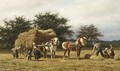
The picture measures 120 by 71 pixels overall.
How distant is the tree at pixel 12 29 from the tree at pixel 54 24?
6.72ft

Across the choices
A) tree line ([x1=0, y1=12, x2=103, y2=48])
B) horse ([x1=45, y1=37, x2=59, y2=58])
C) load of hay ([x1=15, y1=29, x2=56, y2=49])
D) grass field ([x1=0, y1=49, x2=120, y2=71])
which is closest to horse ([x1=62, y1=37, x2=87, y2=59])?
horse ([x1=45, y1=37, x2=59, y2=58])

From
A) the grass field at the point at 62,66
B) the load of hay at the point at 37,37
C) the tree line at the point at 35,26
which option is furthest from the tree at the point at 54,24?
the grass field at the point at 62,66

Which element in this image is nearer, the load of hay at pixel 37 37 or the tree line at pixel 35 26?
the load of hay at pixel 37 37

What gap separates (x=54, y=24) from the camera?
2562 inches

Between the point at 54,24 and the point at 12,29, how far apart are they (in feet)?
25.0

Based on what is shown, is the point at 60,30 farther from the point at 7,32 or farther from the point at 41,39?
the point at 41,39

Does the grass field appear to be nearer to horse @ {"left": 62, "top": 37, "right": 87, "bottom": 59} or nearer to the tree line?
horse @ {"left": 62, "top": 37, "right": 87, "bottom": 59}

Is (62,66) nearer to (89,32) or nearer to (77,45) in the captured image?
(77,45)

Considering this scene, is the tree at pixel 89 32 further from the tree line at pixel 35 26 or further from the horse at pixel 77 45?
the horse at pixel 77 45

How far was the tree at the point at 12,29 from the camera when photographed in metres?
62.8

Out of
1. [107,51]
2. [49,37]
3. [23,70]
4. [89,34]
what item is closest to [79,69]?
[23,70]

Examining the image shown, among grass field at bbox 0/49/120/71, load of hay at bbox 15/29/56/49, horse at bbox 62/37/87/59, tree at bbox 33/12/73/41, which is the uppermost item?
tree at bbox 33/12/73/41

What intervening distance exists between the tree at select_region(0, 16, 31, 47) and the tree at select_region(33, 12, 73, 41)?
2049 mm

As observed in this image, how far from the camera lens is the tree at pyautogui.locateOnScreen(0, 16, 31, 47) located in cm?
6278
